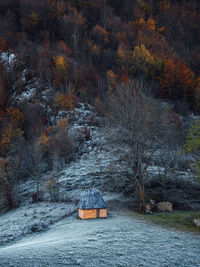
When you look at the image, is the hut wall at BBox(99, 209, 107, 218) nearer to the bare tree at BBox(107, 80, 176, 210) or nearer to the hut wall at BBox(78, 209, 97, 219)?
the hut wall at BBox(78, 209, 97, 219)

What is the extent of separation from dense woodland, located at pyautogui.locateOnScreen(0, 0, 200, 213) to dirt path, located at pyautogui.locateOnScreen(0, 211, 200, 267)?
24426 mm

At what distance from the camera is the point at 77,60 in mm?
81375

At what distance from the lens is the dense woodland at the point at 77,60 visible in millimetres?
54719

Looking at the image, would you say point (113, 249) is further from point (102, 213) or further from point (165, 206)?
point (165, 206)

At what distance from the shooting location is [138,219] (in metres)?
23.2

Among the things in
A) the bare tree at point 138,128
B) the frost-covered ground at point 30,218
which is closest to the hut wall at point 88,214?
the frost-covered ground at point 30,218

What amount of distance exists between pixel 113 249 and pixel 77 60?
7324 cm

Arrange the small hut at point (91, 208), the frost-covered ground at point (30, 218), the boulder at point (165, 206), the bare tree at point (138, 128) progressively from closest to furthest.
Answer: the frost-covered ground at point (30, 218) → the small hut at point (91, 208) → the bare tree at point (138, 128) → the boulder at point (165, 206)

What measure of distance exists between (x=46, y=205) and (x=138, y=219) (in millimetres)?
13664

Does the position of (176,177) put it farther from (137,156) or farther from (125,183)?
(137,156)

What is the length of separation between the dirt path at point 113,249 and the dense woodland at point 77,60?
962 inches

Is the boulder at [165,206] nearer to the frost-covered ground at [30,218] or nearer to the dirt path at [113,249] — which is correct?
the dirt path at [113,249]

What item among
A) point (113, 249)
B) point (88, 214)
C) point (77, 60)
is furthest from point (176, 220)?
point (77, 60)

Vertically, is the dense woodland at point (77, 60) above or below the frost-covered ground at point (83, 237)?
above
